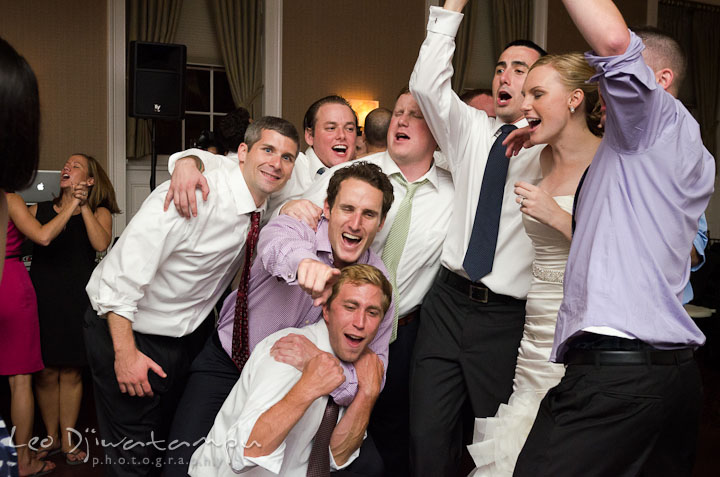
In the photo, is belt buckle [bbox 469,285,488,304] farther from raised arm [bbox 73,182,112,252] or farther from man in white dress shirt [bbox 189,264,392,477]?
raised arm [bbox 73,182,112,252]

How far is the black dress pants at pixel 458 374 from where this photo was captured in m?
2.31

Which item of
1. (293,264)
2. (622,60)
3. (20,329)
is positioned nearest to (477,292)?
(293,264)

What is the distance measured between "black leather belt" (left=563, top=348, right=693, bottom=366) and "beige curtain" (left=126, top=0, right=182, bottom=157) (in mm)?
5891

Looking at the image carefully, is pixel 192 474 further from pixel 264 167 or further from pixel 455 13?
pixel 455 13

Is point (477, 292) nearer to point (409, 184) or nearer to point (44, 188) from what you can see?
point (409, 184)

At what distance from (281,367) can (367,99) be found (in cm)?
590

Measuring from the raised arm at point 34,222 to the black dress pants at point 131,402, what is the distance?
4.12 ft

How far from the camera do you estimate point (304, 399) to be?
6.37 feet

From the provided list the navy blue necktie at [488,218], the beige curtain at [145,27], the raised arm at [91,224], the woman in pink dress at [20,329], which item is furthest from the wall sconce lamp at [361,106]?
the navy blue necktie at [488,218]

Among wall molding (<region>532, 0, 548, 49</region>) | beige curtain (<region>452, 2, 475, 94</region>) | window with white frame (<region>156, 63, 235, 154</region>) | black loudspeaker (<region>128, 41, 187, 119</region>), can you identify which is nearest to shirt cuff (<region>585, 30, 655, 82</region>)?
black loudspeaker (<region>128, 41, 187, 119</region>)

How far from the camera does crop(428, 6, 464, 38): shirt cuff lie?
89.0 inches

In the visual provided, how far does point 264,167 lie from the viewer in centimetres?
246

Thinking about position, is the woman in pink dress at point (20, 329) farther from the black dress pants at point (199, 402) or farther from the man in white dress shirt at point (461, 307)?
the man in white dress shirt at point (461, 307)

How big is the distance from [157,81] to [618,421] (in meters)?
5.12
